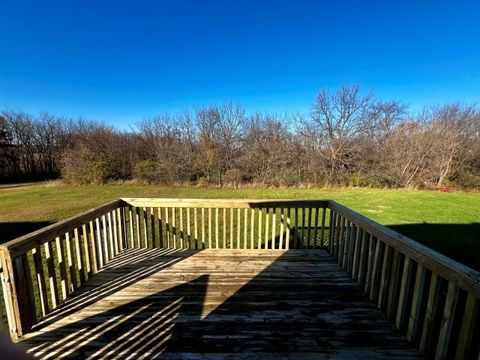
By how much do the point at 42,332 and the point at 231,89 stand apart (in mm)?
14869

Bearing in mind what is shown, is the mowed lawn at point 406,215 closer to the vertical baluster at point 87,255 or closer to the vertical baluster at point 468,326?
the vertical baluster at point 468,326

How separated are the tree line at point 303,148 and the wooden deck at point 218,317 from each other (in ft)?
35.0

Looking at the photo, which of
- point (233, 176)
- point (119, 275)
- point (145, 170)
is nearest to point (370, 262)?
point (119, 275)

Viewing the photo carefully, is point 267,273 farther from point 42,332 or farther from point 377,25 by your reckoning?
point 377,25

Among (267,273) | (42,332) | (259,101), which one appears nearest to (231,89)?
(259,101)

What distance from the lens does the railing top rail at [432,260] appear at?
1394mm

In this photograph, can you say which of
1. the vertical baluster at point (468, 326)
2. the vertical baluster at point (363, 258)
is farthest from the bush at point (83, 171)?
the vertical baluster at point (468, 326)

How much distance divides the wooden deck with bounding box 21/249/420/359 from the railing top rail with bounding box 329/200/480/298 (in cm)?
72

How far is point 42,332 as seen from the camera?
209 centimetres

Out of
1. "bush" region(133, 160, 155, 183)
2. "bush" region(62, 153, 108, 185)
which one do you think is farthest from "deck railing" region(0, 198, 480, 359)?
"bush" region(62, 153, 108, 185)

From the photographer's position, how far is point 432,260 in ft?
5.68

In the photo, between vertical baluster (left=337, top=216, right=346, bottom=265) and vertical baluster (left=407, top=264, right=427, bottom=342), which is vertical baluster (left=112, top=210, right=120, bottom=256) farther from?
vertical baluster (left=407, top=264, right=427, bottom=342)

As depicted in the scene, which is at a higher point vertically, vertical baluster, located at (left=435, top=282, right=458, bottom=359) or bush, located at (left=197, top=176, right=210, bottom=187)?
vertical baluster, located at (left=435, top=282, right=458, bottom=359)

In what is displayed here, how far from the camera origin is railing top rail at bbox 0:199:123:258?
196 centimetres
